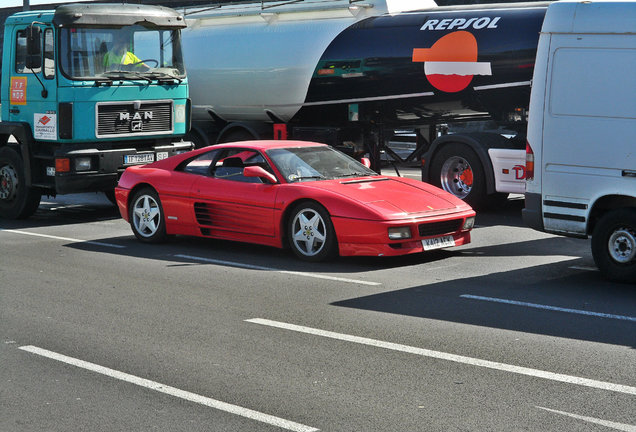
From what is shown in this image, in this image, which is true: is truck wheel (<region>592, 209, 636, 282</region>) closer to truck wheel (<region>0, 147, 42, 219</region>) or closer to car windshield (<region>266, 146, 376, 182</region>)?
car windshield (<region>266, 146, 376, 182</region>)

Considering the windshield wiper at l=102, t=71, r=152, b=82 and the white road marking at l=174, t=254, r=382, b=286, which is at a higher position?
the windshield wiper at l=102, t=71, r=152, b=82

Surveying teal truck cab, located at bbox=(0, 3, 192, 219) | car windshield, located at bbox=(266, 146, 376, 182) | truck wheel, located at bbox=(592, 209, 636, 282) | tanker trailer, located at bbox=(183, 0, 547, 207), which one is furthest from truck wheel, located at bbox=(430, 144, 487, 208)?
truck wheel, located at bbox=(592, 209, 636, 282)

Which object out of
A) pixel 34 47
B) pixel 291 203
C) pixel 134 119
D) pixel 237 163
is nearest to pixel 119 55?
pixel 134 119

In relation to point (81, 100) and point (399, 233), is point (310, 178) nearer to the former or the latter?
point (399, 233)

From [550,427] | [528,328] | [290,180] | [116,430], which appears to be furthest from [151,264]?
[550,427]

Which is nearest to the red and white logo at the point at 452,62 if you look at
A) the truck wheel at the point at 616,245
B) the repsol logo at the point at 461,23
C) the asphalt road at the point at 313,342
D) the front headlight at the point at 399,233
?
the repsol logo at the point at 461,23

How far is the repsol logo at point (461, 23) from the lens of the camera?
594 inches

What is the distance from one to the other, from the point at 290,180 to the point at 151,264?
178cm

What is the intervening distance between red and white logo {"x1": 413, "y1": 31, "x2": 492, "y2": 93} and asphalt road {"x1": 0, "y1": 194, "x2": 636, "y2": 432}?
475 cm

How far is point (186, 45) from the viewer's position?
68.7 ft

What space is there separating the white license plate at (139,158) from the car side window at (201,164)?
109 inches

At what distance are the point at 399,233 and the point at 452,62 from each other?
6.30 meters

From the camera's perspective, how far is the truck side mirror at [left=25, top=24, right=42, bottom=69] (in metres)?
13.8

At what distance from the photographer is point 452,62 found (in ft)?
50.4
